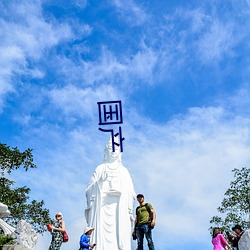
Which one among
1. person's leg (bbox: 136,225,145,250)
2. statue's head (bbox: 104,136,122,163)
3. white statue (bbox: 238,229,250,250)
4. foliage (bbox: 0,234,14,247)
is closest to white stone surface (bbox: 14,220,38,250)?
foliage (bbox: 0,234,14,247)

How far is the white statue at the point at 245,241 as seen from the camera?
9.60 metres

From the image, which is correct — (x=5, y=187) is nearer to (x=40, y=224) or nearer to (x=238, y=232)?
(x=40, y=224)

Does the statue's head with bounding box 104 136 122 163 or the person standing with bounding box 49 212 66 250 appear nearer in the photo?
the person standing with bounding box 49 212 66 250

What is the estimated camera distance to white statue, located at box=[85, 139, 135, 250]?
52.6ft

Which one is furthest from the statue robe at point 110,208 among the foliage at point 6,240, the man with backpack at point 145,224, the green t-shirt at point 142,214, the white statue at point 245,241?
the white statue at point 245,241

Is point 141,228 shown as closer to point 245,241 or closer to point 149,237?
point 149,237

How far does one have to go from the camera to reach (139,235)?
10.6 m

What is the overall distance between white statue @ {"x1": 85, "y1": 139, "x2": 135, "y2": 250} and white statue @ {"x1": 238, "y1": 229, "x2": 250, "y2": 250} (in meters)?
6.74

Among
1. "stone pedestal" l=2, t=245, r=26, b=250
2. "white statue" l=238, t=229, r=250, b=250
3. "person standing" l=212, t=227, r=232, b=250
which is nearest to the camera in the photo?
"white statue" l=238, t=229, r=250, b=250

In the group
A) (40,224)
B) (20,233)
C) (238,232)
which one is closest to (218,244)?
(238,232)

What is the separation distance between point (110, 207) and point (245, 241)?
7.42 metres

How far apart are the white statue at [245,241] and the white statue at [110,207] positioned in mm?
6737

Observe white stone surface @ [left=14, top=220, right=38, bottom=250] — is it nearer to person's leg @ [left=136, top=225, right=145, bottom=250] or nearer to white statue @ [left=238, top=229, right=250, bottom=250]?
person's leg @ [left=136, top=225, right=145, bottom=250]

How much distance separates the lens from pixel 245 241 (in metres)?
9.67
